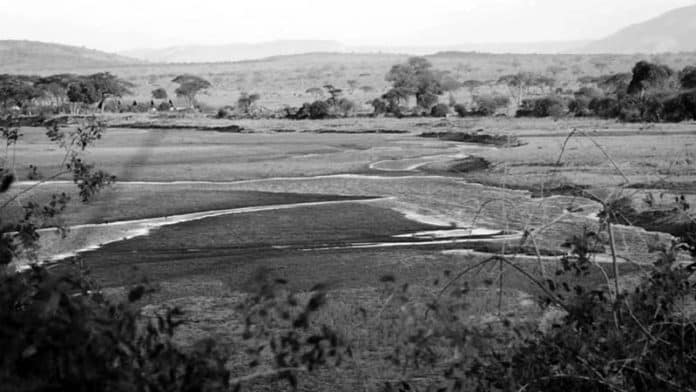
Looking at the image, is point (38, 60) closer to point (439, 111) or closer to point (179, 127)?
point (179, 127)

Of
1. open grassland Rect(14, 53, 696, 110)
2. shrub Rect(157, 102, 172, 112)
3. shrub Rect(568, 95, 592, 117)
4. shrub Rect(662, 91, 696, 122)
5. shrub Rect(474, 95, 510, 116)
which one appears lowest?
open grassland Rect(14, 53, 696, 110)

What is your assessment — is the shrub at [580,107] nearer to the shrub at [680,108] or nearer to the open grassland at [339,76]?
the shrub at [680,108]

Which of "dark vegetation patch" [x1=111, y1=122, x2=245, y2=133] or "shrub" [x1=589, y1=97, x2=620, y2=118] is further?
"dark vegetation patch" [x1=111, y1=122, x2=245, y2=133]

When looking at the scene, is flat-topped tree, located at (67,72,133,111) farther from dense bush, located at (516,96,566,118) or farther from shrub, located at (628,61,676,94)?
shrub, located at (628,61,676,94)

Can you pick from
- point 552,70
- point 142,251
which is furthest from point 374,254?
point 552,70

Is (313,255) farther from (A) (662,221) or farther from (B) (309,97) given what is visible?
(B) (309,97)

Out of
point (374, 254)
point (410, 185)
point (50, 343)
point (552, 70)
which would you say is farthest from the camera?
point (552, 70)

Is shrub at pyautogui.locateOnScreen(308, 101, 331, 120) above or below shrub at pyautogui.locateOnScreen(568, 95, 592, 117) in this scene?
below

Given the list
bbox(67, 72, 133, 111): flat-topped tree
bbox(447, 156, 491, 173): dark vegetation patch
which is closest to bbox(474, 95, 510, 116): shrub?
bbox(447, 156, 491, 173): dark vegetation patch
